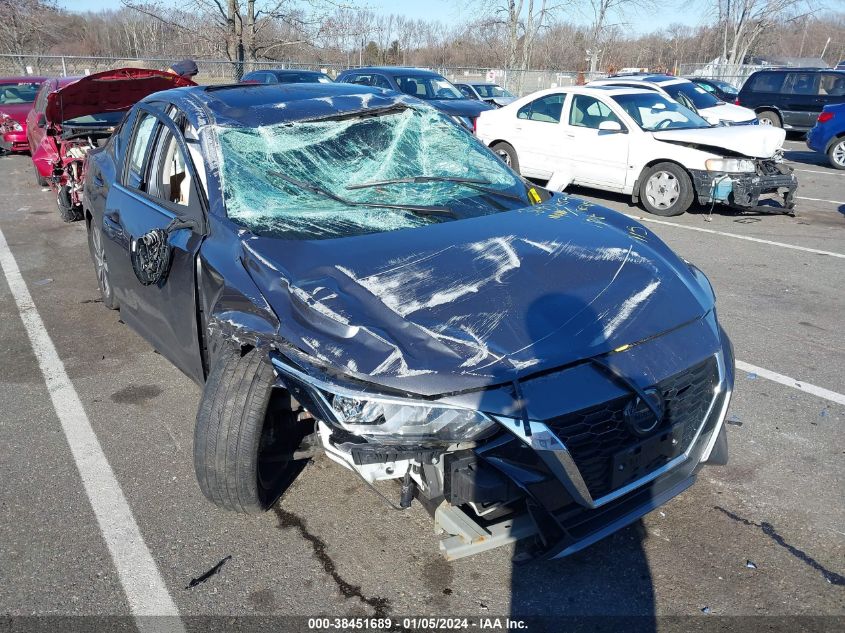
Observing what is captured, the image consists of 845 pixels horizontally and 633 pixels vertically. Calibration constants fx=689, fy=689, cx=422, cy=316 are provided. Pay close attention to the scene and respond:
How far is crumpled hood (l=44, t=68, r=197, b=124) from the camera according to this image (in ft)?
25.0

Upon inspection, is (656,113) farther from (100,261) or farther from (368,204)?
(100,261)

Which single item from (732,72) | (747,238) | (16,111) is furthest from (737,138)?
(732,72)

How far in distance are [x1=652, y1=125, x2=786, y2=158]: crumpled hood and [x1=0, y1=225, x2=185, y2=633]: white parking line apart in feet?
24.6

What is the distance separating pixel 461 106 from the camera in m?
12.9

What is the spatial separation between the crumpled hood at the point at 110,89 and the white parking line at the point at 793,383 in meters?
6.19

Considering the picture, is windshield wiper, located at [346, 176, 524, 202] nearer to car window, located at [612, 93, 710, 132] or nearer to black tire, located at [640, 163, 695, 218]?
black tire, located at [640, 163, 695, 218]

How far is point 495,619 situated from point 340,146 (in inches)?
95.5

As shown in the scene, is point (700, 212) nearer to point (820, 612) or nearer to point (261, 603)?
point (820, 612)

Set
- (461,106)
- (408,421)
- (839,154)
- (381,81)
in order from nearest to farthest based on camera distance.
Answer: (408,421), (461,106), (839,154), (381,81)

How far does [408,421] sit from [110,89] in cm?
710

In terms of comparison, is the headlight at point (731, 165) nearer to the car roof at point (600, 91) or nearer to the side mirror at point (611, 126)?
the side mirror at point (611, 126)

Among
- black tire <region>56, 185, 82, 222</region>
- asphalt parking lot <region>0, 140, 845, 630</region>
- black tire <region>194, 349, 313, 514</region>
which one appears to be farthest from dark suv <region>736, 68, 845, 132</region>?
black tire <region>194, 349, 313, 514</region>

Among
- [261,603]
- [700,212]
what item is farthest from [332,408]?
[700,212]

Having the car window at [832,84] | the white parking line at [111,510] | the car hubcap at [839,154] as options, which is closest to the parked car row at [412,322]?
the white parking line at [111,510]
